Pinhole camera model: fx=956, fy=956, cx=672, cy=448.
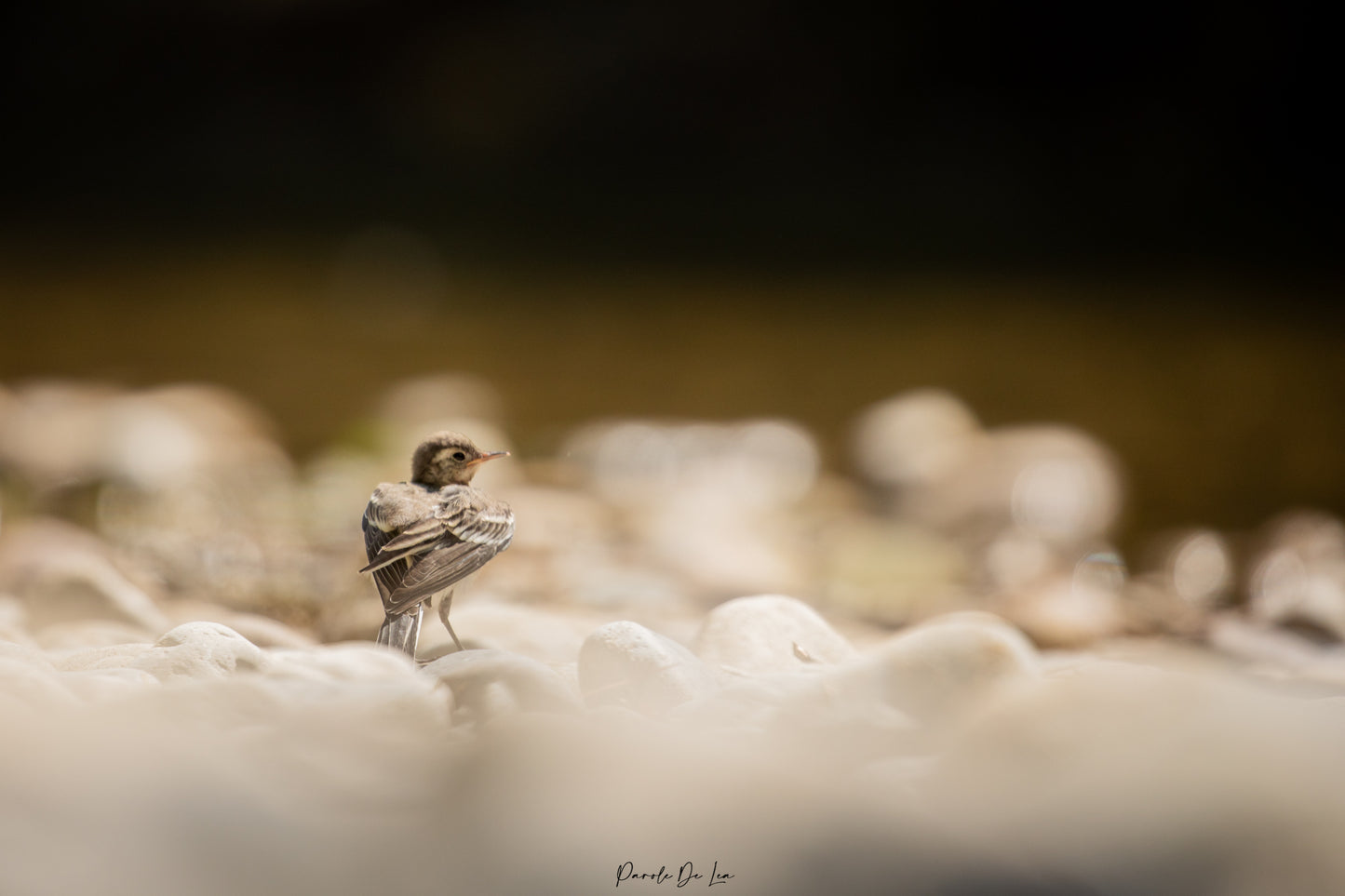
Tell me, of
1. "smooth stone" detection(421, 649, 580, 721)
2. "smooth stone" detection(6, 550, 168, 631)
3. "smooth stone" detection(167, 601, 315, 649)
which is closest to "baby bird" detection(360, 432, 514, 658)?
"smooth stone" detection(421, 649, 580, 721)

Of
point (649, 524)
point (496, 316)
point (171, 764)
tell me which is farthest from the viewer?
point (496, 316)

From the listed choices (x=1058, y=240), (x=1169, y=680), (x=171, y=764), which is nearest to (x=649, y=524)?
(x=1169, y=680)

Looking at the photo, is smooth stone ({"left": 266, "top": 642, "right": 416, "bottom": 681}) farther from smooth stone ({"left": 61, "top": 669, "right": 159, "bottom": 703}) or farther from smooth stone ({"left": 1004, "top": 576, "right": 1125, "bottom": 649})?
smooth stone ({"left": 1004, "top": 576, "right": 1125, "bottom": 649})

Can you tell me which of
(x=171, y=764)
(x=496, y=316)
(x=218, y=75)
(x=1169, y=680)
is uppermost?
(x=218, y=75)

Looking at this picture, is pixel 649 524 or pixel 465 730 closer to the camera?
pixel 465 730

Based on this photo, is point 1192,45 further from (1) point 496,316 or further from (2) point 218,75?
A: (2) point 218,75

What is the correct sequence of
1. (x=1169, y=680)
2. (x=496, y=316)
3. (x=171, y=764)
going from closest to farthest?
(x=171, y=764) → (x=1169, y=680) → (x=496, y=316)

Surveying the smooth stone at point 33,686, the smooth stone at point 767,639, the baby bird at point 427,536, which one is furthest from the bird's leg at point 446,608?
the smooth stone at point 33,686

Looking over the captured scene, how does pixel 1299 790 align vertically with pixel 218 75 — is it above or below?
below
